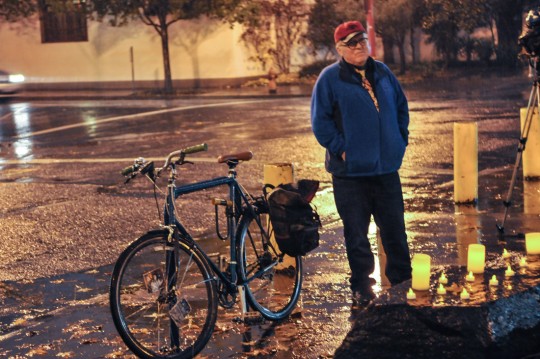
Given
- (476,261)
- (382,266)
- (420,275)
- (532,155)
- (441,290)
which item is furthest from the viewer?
(532,155)

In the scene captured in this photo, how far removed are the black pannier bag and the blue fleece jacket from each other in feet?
1.47

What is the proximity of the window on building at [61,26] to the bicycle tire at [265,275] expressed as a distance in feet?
93.2

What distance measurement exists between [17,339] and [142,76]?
27688 millimetres

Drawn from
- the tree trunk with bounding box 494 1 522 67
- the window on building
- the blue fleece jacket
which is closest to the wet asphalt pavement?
the blue fleece jacket

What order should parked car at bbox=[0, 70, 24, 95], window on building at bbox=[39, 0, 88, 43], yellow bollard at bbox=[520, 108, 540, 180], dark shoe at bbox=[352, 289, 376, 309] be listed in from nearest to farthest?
dark shoe at bbox=[352, 289, 376, 309], yellow bollard at bbox=[520, 108, 540, 180], parked car at bbox=[0, 70, 24, 95], window on building at bbox=[39, 0, 88, 43]

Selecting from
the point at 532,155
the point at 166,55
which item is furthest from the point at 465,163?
the point at 166,55

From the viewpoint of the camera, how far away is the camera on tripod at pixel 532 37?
855cm

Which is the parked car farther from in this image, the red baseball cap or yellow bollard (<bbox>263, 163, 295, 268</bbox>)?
the red baseball cap

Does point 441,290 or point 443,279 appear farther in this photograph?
point 443,279

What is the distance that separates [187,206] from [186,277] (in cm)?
526

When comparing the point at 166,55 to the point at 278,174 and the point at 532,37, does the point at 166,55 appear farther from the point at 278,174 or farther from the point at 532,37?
the point at 278,174

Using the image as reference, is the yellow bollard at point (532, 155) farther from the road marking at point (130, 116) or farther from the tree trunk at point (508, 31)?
the tree trunk at point (508, 31)

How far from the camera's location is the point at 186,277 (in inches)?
255

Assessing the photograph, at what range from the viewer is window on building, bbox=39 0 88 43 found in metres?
35.3
